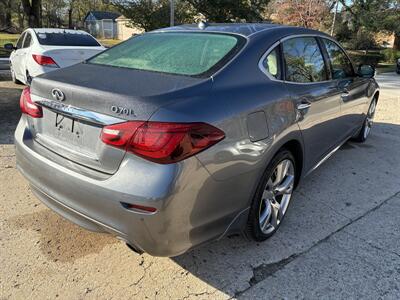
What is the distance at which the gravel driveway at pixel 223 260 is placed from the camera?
2533mm

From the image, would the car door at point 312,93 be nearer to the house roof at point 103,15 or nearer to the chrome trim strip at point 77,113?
the chrome trim strip at point 77,113

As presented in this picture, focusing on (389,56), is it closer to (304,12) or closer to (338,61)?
(304,12)

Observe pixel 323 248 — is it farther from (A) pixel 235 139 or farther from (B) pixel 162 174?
(B) pixel 162 174

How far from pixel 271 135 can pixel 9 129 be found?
4.49 meters

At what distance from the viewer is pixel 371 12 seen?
2877cm

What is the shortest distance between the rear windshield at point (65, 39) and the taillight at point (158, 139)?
6.55m

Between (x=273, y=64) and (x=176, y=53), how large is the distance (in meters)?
0.75

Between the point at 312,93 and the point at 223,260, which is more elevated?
the point at 312,93

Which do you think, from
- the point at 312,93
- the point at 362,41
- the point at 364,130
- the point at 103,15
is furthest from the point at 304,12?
the point at 312,93

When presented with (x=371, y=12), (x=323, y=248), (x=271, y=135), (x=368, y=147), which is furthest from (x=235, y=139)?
(x=371, y=12)

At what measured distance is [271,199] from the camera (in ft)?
10.2

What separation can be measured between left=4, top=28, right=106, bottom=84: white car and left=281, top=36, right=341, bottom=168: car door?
4.75 metres

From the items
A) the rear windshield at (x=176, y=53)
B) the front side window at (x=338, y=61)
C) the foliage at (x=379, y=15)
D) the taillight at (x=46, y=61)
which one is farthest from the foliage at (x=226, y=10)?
the rear windshield at (x=176, y=53)

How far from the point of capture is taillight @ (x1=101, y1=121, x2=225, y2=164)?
205 centimetres
